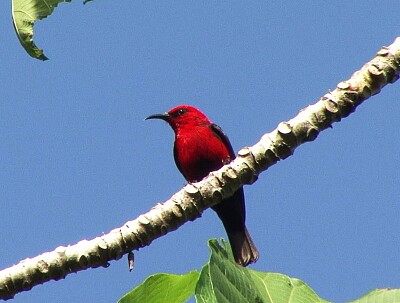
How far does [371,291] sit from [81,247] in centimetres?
141

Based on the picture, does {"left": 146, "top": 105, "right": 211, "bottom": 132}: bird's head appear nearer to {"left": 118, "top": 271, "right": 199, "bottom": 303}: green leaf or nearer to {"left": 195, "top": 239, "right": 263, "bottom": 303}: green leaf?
{"left": 118, "top": 271, "right": 199, "bottom": 303}: green leaf

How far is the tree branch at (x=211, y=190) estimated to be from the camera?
292 cm

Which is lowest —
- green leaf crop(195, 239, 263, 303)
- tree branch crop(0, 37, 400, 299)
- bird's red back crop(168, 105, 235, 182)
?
green leaf crop(195, 239, 263, 303)

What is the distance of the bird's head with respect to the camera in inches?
301

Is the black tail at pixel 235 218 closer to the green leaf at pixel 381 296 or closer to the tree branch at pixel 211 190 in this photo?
the tree branch at pixel 211 190

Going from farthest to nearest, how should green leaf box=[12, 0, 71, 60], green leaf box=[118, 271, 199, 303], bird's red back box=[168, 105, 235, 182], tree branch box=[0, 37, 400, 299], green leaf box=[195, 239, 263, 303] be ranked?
bird's red back box=[168, 105, 235, 182], tree branch box=[0, 37, 400, 299], green leaf box=[12, 0, 71, 60], green leaf box=[118, 271, 199, 303], green leaf box=[195, 239, 263, 303]

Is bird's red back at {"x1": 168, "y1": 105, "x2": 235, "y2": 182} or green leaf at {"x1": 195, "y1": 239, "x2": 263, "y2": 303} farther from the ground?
bird's red back at {"x1": 168, "y1": 105, "x2": 235, "y2": 182}

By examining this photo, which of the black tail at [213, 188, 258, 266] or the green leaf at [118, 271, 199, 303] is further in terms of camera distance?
the black tail at [213, 188, 258, 266]

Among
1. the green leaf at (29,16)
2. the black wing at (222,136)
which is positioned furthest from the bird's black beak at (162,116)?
the green leaf at (29,16)

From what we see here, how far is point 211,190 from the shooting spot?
3193mm

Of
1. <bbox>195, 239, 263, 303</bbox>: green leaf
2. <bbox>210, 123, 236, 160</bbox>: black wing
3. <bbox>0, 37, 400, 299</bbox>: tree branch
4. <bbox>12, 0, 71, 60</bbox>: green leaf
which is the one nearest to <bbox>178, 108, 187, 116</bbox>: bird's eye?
<bbox>210, 123, 236, 160</bbox>: black wing

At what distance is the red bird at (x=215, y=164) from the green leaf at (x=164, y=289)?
3.89 meters

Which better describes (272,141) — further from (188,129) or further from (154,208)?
(188,129)

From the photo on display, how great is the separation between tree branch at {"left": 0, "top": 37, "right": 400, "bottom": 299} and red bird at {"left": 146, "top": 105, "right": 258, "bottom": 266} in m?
3.12
